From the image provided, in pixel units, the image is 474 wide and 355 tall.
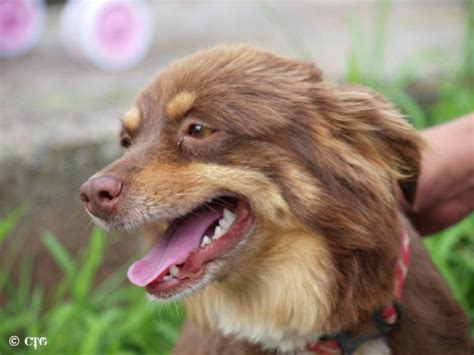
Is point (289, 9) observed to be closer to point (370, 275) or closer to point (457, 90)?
point (457, 90)

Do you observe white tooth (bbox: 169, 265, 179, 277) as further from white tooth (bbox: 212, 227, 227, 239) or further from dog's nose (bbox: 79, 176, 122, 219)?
dog's nose (bbox: 79, 176, 122, 219)

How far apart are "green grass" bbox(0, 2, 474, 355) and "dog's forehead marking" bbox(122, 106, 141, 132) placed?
1.01m

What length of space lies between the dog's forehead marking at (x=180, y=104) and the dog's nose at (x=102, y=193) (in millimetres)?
311

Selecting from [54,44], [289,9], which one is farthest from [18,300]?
[289,9]

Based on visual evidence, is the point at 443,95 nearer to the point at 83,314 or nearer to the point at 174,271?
the point at 83,314

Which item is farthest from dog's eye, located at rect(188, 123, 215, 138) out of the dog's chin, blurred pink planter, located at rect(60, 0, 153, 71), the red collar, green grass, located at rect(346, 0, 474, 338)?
blurred pink planter, located at rect(60, 0, 153, 71)

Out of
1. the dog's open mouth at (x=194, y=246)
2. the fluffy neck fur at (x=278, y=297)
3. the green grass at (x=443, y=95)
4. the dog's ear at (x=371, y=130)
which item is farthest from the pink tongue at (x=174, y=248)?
the green grass at (x=443, y=95)

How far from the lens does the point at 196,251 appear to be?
255cm

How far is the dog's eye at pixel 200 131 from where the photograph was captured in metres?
2.56

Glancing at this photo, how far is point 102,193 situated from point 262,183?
0.48 metres

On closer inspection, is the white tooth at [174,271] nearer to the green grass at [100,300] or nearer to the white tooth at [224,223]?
the white tooth at [224,223]

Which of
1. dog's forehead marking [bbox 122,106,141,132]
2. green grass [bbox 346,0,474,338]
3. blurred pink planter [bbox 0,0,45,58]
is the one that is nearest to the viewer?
A: dog's forehead marking [bbox 122,106,141,132]

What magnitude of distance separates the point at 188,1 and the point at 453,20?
98.5 inches

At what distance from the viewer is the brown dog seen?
2.51 m
